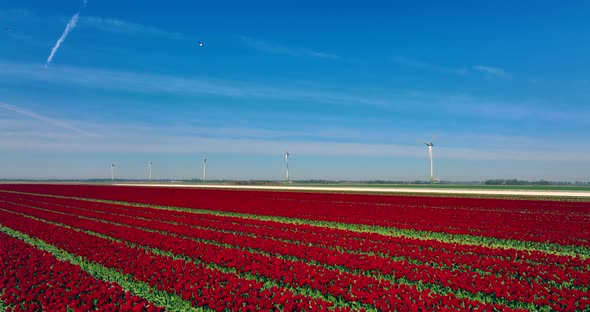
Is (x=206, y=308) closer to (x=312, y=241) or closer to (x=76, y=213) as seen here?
(x=312, y=241)

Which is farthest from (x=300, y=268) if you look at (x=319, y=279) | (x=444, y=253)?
(x=444, y=253)

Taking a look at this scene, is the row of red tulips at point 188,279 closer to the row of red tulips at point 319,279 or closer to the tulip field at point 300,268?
the tulip field at point 300,268

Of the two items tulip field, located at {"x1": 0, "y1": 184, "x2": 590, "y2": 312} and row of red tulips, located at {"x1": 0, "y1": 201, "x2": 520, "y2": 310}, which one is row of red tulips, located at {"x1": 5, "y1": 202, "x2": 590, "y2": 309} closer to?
tulip field, located at {"x1": 0, "y1": 184, "x2": 590, "y2": 312}

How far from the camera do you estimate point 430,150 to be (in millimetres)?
90062

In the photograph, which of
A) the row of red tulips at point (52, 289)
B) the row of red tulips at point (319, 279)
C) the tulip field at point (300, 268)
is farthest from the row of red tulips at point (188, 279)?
the row of red tulips at point (52, 289)

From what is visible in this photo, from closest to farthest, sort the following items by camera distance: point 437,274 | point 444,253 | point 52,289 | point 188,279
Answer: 1. point 52,289
2. point 437,274
3. point 188,279
4. point 444,253

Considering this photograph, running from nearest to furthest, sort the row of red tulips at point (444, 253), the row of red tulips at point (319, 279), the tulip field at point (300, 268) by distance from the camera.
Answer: the row of red tulips at point (319, 279) < the tulip field at point (300, 268) < the row of red tulips at point (444, 253)

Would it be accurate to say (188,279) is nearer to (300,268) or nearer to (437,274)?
(300,268)

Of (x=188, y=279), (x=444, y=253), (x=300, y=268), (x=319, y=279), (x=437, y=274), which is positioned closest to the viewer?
(x=319, y=279)

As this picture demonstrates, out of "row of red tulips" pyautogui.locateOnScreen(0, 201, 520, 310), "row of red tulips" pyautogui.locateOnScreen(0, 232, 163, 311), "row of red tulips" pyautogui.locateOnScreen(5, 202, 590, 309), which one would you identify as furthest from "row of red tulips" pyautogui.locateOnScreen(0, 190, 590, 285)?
"row of red tulips" pyautogui.locateOnScreen(0, 232, 163, 311)

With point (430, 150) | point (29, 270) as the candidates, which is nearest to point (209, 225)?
point (29, 270)

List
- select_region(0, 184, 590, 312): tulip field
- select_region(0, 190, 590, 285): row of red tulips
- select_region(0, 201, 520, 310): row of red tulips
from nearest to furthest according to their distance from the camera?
select_region(0, 201, 520, 310): row of red tulips
select_region(0, 184, 590, 312): tulip field
select_region(0, 190, 590, 285): row of red tulips

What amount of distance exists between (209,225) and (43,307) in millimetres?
12355

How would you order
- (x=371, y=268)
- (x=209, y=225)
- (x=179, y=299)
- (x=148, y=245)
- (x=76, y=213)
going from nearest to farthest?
(x=179, y=299), (x=371, y=268), (x=148, y=245), (x=209, y=225), (x=76, y=213)
